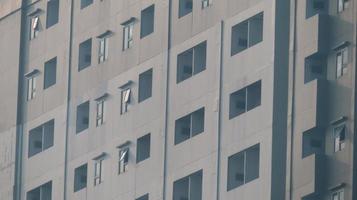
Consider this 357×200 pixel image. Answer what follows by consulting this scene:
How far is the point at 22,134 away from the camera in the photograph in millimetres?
106125

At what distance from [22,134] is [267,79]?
19452mm

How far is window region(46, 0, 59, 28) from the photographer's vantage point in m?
105

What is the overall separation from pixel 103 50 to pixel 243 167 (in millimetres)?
12107

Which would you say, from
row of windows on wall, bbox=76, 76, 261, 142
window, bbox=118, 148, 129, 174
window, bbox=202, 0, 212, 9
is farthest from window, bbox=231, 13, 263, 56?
window, bbox=118, 148, 129, 174

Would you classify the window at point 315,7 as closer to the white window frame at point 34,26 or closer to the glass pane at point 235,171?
the glass pane at point 235,171

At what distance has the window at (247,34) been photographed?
91750 millimetres

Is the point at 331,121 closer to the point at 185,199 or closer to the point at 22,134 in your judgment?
the point at 185,199

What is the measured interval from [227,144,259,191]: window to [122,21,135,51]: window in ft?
32.7

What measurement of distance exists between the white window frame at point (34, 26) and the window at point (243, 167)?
58.7 feet

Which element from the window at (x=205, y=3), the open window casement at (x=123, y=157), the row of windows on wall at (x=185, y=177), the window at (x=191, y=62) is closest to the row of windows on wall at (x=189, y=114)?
the open window casement at (x=123, y=157)

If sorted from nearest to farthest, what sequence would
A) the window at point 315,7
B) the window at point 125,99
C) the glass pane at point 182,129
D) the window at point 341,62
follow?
the window at point 341,62
the window at point 315,7
the glass pane at point 182,129
the window at point 125,99

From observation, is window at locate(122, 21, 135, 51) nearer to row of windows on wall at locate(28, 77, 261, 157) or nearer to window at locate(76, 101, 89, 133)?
row of windows on wall at locate(28, 77, 261, 157)

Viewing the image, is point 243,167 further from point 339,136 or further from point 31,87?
point 31,87

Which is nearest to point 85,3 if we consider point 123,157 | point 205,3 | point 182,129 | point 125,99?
point 125,99
